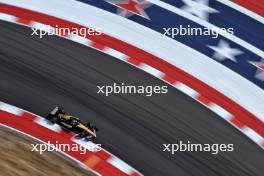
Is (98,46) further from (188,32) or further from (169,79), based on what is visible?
(188,32)

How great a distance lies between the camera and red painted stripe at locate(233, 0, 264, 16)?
18.2m

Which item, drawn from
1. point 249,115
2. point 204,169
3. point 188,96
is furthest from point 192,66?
point 204,169

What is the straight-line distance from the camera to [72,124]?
48.0 ft

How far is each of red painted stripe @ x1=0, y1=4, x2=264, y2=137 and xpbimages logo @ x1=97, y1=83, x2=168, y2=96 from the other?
70cm

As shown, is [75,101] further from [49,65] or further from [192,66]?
[192,66]

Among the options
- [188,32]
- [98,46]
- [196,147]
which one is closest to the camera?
[196,147]

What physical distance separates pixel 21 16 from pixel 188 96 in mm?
5612

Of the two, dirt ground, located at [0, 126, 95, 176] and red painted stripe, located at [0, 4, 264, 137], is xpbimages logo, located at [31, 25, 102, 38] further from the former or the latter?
dirt ground, located at [0, 126, 95, 176]

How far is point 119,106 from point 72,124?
1.50 metres

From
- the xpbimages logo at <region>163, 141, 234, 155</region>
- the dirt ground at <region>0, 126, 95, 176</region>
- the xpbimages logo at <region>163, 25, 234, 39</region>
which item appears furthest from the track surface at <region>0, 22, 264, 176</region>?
the xpbimages logo at <region>163, 25, 234, 39</region>

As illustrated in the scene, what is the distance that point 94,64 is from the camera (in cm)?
1620

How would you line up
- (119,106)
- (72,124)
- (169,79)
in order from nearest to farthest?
1. (72,124)
2. (119,106)
3. (169,79)

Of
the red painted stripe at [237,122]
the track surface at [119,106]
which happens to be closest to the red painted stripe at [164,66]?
the red painted stripe at [237,122]

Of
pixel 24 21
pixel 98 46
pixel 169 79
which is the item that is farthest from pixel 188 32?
pixel 24 21
